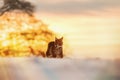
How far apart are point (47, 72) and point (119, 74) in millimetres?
458

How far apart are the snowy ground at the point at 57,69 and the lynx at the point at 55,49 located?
1.3 inches

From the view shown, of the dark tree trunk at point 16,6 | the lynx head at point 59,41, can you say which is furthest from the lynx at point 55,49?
the dark tree trunk at point 16,6

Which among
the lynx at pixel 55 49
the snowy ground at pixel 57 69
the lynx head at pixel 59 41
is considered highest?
the lynx head at pixel 59 41

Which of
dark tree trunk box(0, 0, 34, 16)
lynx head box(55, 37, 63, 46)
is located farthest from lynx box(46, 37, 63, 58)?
dark tree trunk box(0, 0, 34, 16)

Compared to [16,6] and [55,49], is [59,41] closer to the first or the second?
[55,49]

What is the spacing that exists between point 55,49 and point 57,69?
0.13 meters

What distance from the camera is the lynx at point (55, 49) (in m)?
1.62

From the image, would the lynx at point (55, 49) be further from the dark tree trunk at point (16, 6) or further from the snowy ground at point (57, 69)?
the dark tree trunk at point (16, 6)

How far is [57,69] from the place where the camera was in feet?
5.31

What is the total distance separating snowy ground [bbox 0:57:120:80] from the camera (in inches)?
63.3

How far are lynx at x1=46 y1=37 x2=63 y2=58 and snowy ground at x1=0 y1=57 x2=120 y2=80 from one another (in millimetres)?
32

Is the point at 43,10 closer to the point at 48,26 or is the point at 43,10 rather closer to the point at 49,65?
the point at 48,26

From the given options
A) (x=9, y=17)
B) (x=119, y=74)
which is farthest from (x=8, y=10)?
(x=119, y=74)

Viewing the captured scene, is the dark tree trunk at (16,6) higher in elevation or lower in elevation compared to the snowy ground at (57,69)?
higher
